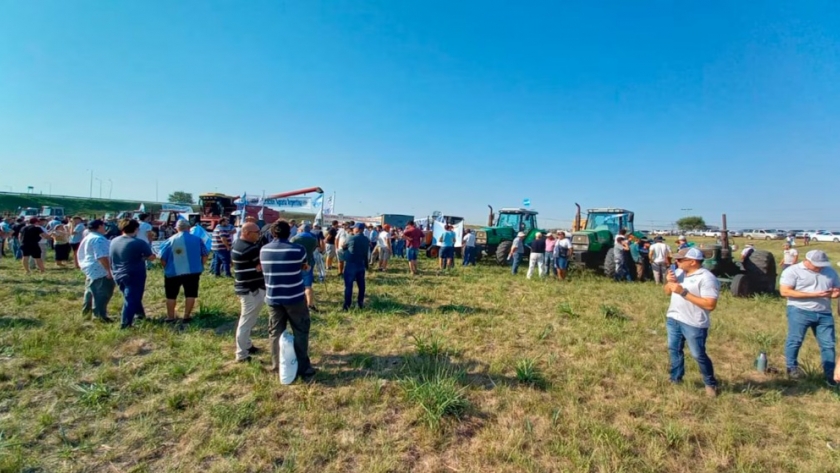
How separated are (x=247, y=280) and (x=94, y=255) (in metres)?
2.84

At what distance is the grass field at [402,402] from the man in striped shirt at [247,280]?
357mm

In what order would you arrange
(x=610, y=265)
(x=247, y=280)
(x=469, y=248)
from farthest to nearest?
1. (x=469, y=248)
2. (x=610, y=265)
3. (x=247, y=280)

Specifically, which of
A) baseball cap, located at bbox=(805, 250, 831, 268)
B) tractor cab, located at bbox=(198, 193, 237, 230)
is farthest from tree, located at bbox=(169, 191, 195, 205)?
baseball cap, located at bbox=(805, 250, 831, 268)

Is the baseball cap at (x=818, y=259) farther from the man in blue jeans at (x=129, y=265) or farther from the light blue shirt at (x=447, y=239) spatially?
the light blue shirt at (x=447, y=239)

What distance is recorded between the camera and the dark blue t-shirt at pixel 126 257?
481 centimetres

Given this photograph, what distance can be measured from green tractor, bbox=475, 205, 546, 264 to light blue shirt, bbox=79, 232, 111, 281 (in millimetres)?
10766

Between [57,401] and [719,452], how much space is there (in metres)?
5.28

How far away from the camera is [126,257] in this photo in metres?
4.80

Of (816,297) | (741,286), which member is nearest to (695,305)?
(816,297)

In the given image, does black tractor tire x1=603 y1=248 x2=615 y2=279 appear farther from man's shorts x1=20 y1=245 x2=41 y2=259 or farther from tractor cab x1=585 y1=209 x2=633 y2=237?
man's shorts x1=20 y1=245 x2=41 y2=259

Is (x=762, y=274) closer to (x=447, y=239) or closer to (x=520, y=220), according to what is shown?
(x=520, y=220)

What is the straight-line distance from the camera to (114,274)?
192 inches


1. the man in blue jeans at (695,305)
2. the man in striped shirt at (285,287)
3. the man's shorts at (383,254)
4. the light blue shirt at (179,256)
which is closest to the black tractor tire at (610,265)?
the man's shorts at (383,254)

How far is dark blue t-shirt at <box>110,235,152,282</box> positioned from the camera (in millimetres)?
Answer: 4809
